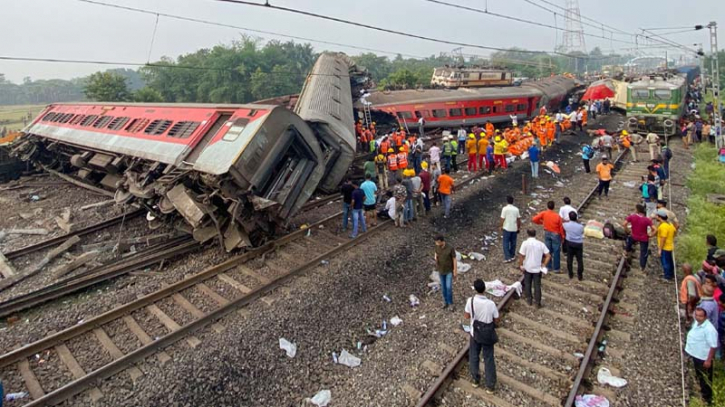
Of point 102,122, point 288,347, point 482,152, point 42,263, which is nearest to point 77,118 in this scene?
point 102,122

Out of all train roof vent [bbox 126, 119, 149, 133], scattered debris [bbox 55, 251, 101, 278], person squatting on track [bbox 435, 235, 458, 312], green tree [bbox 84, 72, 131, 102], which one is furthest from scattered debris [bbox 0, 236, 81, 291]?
green tree [bbox 84, 72, 131, 102]

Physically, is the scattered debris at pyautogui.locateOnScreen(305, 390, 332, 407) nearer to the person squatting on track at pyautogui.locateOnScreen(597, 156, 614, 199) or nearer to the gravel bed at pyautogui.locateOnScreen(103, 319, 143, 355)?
the gravel bed at pyautogui.locateOnScreen(103, 319, 143, 355)

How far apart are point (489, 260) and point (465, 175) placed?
21.1 feet

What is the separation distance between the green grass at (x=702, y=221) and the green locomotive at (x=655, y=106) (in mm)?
4488

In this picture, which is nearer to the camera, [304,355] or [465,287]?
[304,355]

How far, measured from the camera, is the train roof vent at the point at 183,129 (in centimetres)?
952

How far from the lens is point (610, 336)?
5.91 meters

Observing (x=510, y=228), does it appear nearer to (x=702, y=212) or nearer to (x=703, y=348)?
(x=703, y=348)

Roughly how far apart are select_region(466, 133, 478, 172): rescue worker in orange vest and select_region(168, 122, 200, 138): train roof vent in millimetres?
8876

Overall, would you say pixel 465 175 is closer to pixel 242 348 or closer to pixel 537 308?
pixel 537 308

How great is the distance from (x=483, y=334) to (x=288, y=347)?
8.85 ft

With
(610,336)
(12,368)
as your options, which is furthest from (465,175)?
(12,368)

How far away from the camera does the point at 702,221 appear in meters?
9.88

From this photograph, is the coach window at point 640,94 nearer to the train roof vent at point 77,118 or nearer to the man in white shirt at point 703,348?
the man in white shirt at point 703,348
